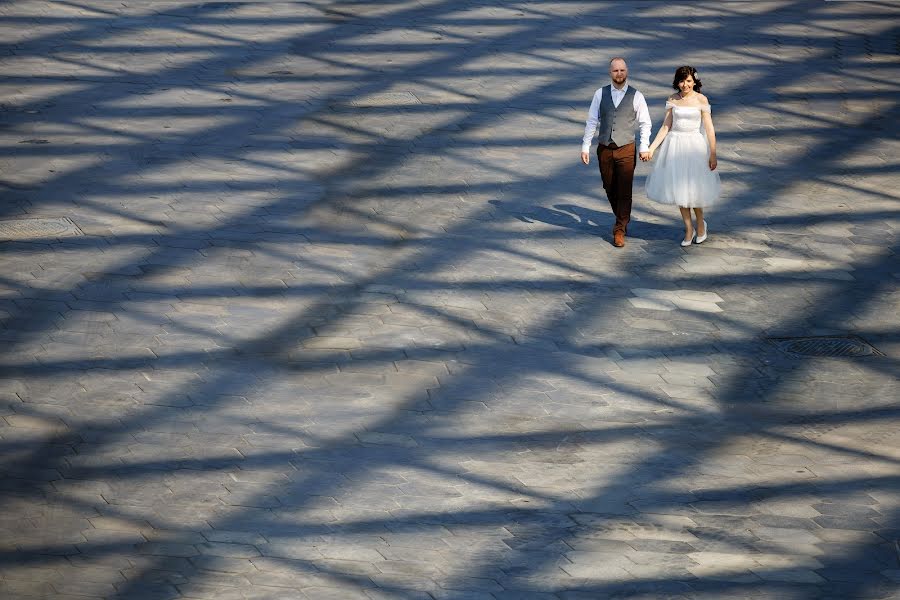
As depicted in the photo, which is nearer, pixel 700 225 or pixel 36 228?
pixel 700 225

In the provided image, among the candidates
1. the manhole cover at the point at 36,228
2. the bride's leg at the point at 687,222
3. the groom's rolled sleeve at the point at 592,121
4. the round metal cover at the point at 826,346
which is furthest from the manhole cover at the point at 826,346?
the manhole cover at the point at 36,228

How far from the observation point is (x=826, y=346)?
13.0m

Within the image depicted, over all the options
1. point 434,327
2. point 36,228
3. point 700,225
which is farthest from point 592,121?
point 36,228

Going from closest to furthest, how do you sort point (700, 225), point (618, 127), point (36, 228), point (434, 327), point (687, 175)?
1. point (434, 327)
2. point (618, 127)
3. point (687, 175)
4. point (700, 225)
5. point (36, 228)

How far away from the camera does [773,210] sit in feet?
52.9

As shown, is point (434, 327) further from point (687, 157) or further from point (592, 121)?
point (687, 157)

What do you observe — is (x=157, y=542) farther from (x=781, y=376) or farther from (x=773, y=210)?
(x=773, y=210)

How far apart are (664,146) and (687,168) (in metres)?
0.34

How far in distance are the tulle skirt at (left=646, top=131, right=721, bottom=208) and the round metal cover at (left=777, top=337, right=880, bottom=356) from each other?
2.18 metres

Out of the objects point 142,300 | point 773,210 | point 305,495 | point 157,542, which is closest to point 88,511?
point 157,542

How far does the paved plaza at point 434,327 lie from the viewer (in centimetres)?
994

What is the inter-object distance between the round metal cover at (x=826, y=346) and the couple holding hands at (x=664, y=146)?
86.0 inches

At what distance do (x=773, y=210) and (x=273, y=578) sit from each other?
8.41m

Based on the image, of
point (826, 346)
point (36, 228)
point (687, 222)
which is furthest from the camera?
point (36, 228)
